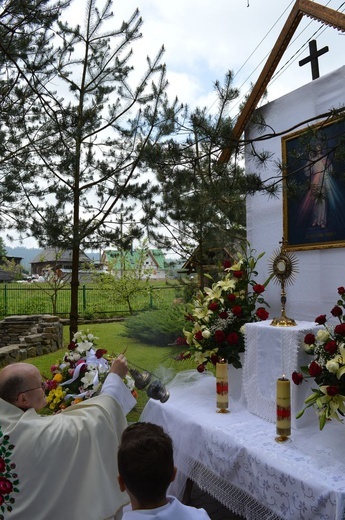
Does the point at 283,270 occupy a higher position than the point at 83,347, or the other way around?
the point at 283,270

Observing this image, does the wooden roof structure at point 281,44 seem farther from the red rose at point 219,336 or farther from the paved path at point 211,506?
the paved path at point 211,506

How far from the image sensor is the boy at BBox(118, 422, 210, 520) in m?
1.34

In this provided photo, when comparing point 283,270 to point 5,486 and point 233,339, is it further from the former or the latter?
point 5,486

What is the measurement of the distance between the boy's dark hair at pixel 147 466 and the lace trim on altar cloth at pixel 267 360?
150 centimetres

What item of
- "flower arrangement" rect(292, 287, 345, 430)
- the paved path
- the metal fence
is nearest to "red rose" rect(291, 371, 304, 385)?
"flower arrangement" rect(292, 287, 345, 430)

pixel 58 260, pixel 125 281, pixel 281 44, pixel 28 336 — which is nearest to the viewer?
pixel 281 44

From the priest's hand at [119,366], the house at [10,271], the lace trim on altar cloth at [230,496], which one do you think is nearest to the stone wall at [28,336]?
the house at [10,271]

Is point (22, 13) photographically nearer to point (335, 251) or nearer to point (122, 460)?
point (335, 251)

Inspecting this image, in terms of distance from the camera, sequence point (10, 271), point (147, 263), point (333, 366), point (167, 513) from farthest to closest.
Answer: point (147, 263)
point (10, 271)
point (333, 366)
point (167, 513)

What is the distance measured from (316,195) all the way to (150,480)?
7.51ft

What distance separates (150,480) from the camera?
1.36 metres

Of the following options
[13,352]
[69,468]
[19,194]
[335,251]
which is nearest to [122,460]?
[69,468]

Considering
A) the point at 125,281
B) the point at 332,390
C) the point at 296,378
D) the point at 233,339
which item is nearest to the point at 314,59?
the point at 233,339

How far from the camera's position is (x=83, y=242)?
5.70 m
